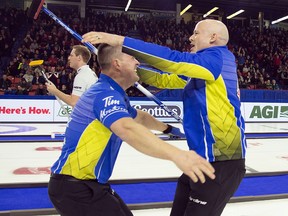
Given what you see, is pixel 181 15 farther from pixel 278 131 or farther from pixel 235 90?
pixel 235 90

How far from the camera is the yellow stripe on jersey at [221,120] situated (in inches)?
78.7

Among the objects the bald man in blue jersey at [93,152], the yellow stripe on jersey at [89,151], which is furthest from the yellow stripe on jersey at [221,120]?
the yellow stripe on jersey at [89,151]

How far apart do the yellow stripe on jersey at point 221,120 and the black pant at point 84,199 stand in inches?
26.7

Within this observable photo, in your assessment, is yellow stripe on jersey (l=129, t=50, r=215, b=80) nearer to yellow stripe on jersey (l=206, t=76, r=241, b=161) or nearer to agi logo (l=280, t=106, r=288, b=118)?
yellow stripe on jersey (l=206, t=76, r=241, b=161)

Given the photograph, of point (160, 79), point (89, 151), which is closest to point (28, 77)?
point (160, 79)

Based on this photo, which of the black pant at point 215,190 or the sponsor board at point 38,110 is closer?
the black pant at point 215,190

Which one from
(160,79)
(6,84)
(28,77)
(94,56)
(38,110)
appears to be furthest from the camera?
(94,56)

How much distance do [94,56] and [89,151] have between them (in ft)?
46.0

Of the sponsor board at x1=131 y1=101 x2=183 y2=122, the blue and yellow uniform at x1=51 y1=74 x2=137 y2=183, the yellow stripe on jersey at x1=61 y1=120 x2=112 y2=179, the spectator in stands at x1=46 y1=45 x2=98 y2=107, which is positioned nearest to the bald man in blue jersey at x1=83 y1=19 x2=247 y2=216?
the blue and yellow uniform at x1=51 y1=74 x2=137 y2=183

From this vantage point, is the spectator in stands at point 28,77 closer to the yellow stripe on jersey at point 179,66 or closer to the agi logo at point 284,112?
the agi logo at point 284,112

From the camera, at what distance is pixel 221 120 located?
79.4 inches

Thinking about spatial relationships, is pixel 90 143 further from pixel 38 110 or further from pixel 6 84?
pixel 6 84

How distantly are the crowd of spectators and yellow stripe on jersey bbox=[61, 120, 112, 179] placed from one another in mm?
10460

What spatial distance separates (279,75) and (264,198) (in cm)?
1648
